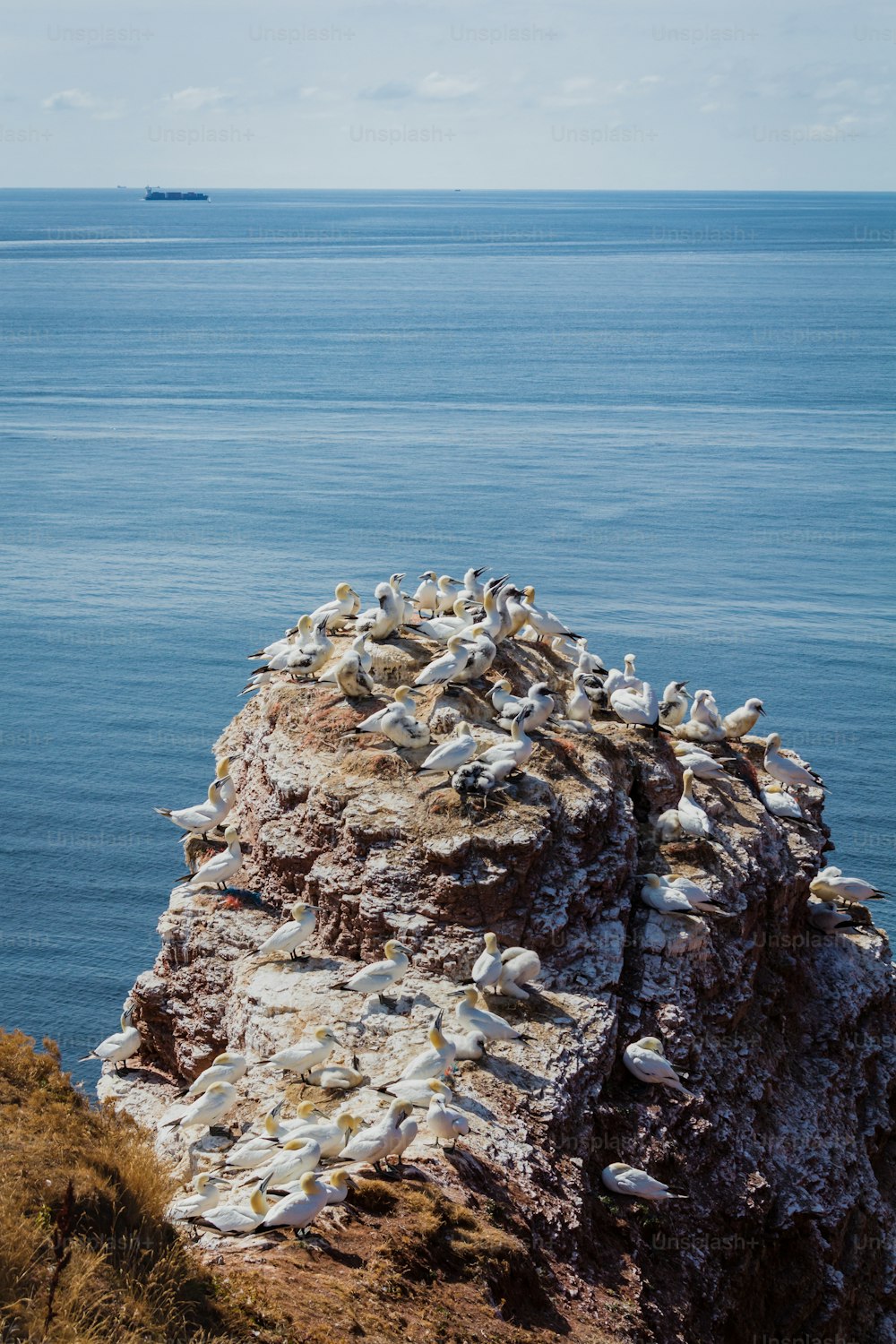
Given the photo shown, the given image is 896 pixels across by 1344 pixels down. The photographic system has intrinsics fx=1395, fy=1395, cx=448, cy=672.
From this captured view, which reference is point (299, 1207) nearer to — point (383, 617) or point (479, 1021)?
point (479, 1021)

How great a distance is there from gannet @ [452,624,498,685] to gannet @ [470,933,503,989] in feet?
19.9

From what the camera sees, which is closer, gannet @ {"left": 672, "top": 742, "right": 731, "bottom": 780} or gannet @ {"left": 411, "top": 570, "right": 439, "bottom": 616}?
gannet @ {"left": 672, "top": 742, "right": 731, "bottom": 780}

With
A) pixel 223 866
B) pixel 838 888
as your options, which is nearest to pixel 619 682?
pixel 838 888

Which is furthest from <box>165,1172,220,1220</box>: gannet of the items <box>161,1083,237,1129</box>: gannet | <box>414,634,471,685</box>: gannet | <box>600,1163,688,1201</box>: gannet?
<box>414,634,471,685</box>: gannet

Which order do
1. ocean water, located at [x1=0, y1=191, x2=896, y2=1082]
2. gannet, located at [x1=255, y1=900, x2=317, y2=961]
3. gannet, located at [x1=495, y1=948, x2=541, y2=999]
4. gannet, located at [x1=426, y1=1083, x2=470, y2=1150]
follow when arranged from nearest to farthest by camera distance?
gannet, located at [x1=426, y1=1083, x2=470, y2=1150] < gannet, located at [x1=495, y1=948, x2=541, y2=999] < gannet, located at [x1=255, y1=900, x2=317, y2=961] < ocean water, located at [x1=0, y1=191, x2=896, y2=1082]

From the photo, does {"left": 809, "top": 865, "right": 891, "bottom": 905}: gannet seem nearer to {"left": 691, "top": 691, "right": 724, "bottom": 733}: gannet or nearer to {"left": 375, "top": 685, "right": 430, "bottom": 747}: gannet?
{"left": 691, "top": 691, "right": 724, "bottom": 733}: gannet

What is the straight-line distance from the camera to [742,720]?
3080 cm

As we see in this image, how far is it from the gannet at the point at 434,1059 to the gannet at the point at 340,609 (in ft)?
36.2

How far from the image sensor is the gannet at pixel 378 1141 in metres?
17.6

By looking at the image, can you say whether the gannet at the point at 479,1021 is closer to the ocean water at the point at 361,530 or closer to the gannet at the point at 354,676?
the gannet at the point at 354,676

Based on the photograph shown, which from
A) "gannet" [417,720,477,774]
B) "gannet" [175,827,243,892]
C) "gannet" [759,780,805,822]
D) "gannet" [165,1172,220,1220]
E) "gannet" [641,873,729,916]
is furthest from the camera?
"gannet" [759,780,805,822]

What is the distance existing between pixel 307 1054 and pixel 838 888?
14493 millimetres

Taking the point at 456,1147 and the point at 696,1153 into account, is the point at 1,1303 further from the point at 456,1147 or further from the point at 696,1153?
the point at 696,1153

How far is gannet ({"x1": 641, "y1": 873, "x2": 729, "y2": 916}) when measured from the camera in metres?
24.4
